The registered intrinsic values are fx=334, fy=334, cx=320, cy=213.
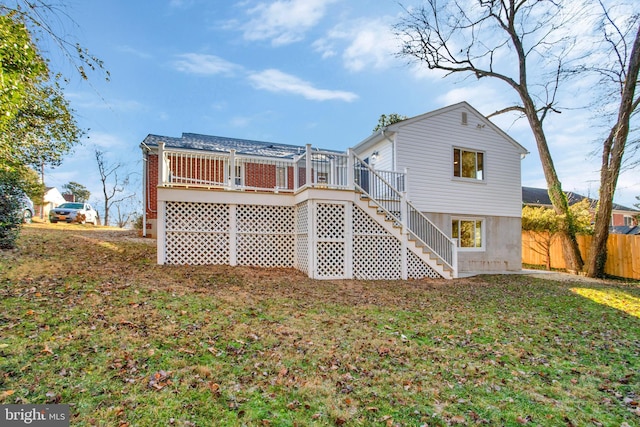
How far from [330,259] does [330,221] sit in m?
1.02

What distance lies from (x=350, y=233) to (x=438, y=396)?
5.96 m

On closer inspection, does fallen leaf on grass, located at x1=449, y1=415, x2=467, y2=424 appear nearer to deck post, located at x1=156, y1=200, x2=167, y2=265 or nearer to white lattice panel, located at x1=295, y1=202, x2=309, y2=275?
white lattice panel, located at x1=295, y1=202, x2=309, y2=275

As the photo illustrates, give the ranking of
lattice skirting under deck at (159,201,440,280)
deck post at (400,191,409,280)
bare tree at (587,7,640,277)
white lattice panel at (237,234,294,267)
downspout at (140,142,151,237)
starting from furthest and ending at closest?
1. downspout at (140,142,151,237)
2. bare tree at (587,7,640,277)
3. deck post at (400,191,409,280)
4. white lattice panel at (237,234,294,267)
5. lattice skirting under deck at (159,201,440,280)

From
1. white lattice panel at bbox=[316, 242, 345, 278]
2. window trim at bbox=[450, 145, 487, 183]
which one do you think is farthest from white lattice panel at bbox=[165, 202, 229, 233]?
window trim at bbox=[450, 145, 487, 183]

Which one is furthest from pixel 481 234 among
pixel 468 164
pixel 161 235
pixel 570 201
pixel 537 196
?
pixel 570 201

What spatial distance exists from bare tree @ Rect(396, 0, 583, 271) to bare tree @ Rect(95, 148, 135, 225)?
26607 mm

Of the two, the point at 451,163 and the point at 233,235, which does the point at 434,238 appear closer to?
the point at 451,163

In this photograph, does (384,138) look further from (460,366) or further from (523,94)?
(460,366)

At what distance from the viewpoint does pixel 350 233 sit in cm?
912

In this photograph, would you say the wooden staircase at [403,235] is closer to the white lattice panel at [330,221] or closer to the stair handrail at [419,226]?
the stair handrail at [419,226]

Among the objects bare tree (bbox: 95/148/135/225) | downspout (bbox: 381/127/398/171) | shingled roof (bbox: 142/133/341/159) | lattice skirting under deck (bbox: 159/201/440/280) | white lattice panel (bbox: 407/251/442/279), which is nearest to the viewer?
lattice skirting under deck (bbox: 159/201/440/280)

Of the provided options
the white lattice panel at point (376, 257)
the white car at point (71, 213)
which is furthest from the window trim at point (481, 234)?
the white car at point (71, 213)

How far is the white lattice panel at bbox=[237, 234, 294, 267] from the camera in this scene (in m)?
9.16

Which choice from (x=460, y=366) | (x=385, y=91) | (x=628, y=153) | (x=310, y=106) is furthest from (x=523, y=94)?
(x=460, y=366)
